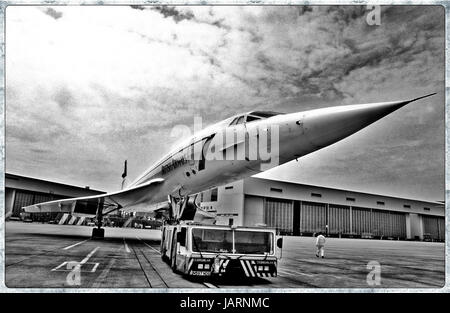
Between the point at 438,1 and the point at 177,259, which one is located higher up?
the point at 438,1

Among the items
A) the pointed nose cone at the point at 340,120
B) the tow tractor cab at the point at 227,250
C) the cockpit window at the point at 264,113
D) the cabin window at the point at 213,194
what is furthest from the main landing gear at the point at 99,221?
the pointed nose cone at the point at 340,120

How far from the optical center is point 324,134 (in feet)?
22.8

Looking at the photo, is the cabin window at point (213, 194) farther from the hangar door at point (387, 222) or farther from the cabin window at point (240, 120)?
the hangar door at point (387, 222)

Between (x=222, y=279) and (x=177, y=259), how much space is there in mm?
1208

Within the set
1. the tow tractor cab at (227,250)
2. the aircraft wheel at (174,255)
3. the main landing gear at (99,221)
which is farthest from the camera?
the main landing gear at (99,221)

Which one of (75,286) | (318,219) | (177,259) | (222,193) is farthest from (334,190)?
(75,286)

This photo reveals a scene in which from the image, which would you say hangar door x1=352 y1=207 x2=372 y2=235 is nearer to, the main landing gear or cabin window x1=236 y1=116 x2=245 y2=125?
the main landing gear

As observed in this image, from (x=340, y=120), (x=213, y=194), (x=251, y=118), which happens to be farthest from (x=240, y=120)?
(x=213, y=194)

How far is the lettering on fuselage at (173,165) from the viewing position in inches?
466

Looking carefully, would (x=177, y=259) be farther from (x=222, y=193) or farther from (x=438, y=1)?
(x=438, y=1)

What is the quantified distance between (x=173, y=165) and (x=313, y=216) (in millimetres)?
27621
